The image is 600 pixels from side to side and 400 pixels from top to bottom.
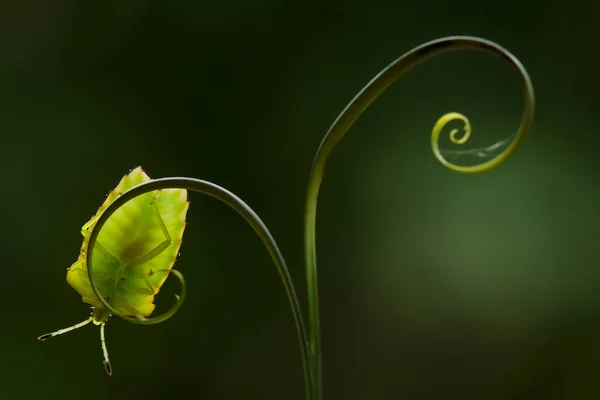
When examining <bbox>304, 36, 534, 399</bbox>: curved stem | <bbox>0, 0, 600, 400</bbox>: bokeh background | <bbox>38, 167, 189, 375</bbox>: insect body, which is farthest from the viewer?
<bbox>0, 0, 600, 400</bbox>: bokeh background

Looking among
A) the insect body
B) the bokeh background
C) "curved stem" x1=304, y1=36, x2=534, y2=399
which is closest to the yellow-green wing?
the insect body

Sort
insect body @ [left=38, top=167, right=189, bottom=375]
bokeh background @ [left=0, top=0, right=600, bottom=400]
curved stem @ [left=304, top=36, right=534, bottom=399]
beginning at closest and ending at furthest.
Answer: curved stem @ [left=304, top=36, right=534, bottom=399]
insect body @ [left=38, top=167, right=189, bottom=375]
bokeh background @ [left=0, top=0, right=600, bottom=400]

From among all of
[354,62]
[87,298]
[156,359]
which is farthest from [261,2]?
[87,298]

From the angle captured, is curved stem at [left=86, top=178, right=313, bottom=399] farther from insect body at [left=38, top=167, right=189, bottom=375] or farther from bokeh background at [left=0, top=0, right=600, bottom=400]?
bokeh background at [left=0, top=0, right=600, bottom=400]

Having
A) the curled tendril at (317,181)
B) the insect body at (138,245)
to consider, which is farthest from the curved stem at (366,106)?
the insect body at (138,245)

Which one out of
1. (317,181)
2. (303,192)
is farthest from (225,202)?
(303,192)

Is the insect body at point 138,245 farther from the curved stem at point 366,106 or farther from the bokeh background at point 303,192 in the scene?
the bokeh background at point 303,192

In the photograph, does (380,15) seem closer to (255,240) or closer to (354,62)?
(354,62)
